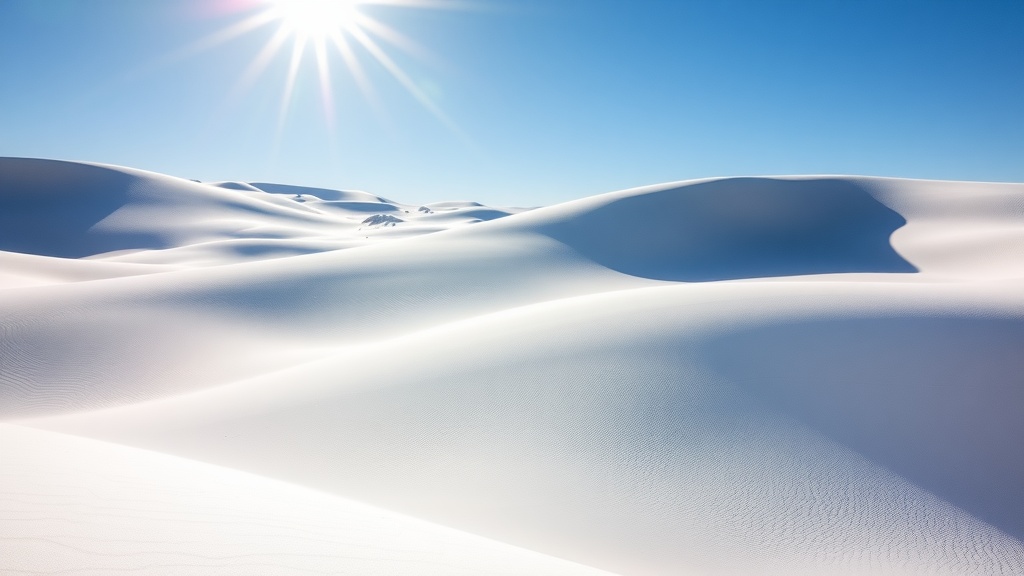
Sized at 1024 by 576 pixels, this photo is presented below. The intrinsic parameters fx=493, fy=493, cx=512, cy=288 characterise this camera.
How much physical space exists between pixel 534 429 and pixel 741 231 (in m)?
21.6

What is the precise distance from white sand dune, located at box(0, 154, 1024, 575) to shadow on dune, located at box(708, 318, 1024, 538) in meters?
0.03

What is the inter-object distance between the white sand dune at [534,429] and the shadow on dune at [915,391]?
0.03 metres

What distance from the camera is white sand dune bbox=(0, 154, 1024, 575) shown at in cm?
324

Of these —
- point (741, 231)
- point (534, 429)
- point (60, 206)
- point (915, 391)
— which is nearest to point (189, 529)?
point (534, 429)

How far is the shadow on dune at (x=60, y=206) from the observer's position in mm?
38812

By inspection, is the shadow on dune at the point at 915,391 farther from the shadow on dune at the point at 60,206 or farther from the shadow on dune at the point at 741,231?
the shadow on dune at the point at 60,206

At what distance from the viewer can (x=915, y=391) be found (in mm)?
5754

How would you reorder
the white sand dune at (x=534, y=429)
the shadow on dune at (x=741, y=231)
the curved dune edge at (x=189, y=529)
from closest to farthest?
1. the curved dune edge at (x=189, y=529)
2. the white sand dune at (x=534, y=429)
3. the shadow on dune at (x=741, y=231)

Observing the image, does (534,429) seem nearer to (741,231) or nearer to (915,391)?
(915,391)

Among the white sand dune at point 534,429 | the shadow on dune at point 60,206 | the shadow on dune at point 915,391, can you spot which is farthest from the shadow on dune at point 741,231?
the shadow on dune at point 60,206

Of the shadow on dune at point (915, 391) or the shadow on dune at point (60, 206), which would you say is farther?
the shadow on dune at point (60, 206)

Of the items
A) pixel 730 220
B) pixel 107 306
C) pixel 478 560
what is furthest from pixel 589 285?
pixel 478 560

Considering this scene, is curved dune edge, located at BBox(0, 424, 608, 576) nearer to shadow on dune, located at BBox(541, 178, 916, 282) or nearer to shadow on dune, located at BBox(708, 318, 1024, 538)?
shadow on dune, located at BBox(708, 318, 1024, 538)

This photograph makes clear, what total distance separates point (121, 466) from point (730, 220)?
25.4m
